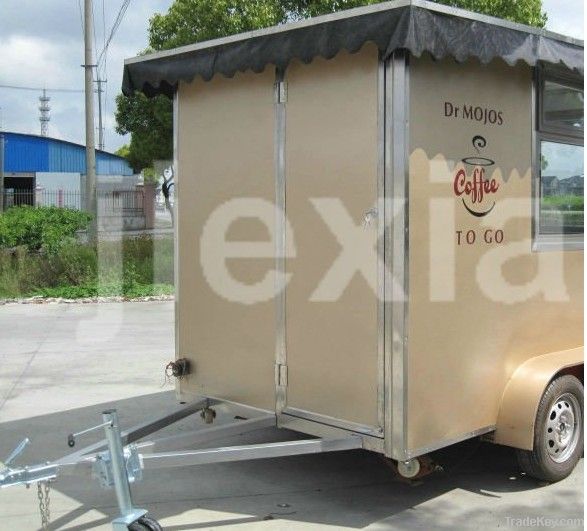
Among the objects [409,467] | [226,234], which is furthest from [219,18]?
[409,467]

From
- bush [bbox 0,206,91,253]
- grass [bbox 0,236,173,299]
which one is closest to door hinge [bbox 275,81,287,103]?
grass [bbox 0,236,173,299]

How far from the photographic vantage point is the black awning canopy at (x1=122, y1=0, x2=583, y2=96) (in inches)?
156

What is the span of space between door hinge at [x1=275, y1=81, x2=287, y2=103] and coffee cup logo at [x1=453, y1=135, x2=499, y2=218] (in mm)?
1109

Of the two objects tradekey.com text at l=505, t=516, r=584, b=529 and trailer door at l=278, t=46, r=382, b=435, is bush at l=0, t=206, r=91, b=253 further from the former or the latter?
tradekey.com text at l=505, t=516, r=584, b=529

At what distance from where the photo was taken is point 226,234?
5090mm

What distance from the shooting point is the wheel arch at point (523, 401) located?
4.58m

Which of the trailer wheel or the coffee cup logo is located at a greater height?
the coffee cup logo

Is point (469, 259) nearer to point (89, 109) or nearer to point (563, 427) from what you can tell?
point (563, 427)

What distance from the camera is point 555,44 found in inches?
183

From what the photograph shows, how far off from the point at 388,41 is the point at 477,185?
1.04 m

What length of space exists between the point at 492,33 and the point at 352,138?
3.11 ft

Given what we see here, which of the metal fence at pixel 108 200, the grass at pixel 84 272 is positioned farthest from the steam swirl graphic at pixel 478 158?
the metal fence at pixel 108 200

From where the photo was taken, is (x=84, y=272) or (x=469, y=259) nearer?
(x=469, y=259)

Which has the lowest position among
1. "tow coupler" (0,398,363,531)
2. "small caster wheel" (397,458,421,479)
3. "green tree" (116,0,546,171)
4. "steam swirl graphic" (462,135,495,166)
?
"small caster wheel" (397,458,421,479)
